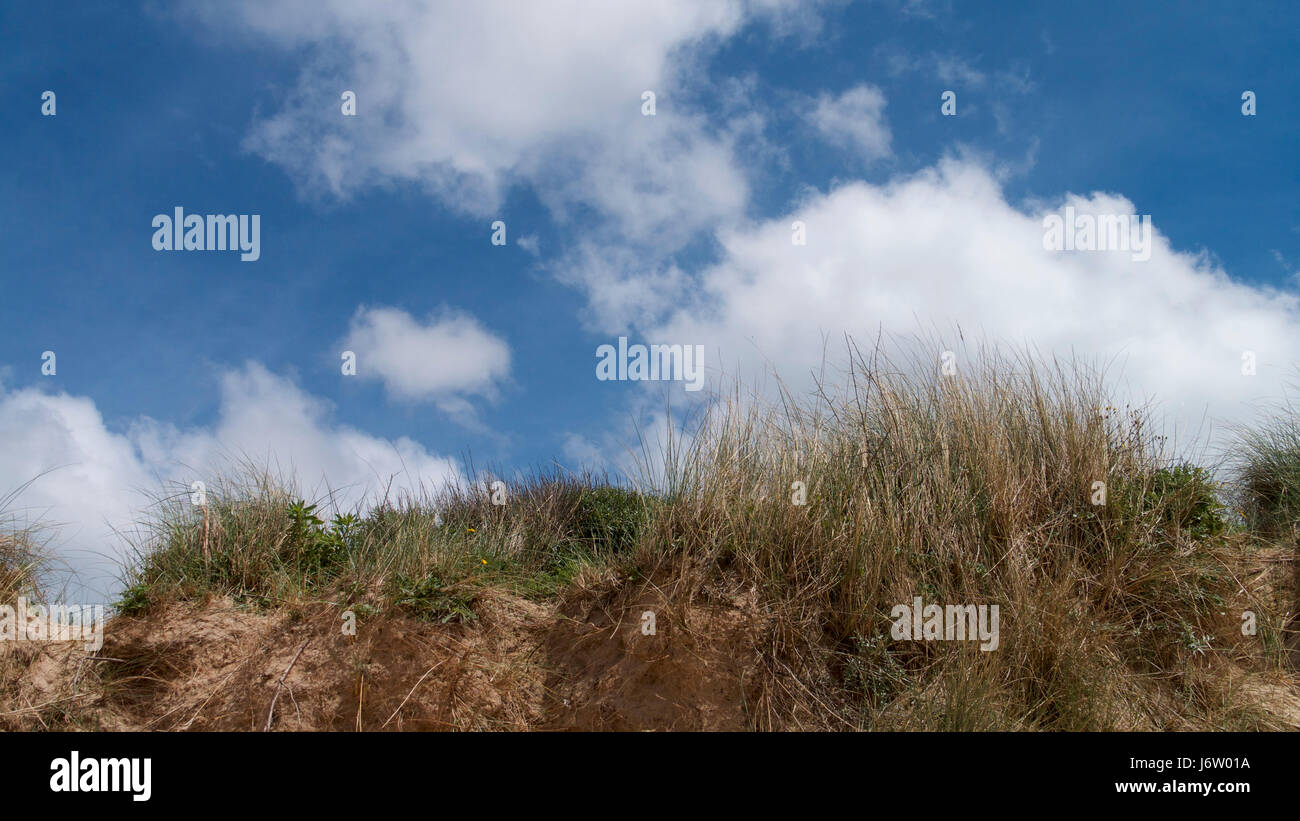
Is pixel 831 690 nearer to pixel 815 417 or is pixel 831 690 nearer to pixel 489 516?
pixel 815 417

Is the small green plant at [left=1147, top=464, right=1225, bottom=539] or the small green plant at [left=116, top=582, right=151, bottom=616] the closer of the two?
the small green plant at [left=116, top=582, right=151, bottom=616]

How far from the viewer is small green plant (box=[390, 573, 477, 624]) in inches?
266

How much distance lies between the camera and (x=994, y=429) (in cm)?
789

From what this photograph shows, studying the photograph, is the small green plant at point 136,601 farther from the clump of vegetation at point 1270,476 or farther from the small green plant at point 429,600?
the clump of vegetation at point 1270,476

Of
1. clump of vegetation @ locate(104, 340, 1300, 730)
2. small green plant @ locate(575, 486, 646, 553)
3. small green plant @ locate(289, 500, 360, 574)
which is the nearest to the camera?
clump of vegetation @ locate(104, 340, 1300, 730)

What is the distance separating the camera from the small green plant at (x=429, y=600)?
22.2ft

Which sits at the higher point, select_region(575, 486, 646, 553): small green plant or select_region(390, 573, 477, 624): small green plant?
select_region(575, 486, 646, 553): small green plant

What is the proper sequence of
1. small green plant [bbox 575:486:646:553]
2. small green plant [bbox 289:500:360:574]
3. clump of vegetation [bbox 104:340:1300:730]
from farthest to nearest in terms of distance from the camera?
small green plant [bbox 575:486:646:553]
small green plant [bbox 289:500:360:574]
clump of vegetation [bbox 104:340:1300:730]

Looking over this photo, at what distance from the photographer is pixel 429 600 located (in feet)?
22.3

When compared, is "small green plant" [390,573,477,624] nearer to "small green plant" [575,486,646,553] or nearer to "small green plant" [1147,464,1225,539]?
"small green plant" [575,486,646,553]

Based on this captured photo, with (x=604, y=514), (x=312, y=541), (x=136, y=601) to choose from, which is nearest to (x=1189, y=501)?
(x=604, y=514)

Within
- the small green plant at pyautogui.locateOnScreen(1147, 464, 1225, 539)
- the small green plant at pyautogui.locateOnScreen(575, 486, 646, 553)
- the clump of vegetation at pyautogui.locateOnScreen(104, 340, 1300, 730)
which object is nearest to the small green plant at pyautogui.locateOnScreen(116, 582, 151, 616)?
the clump of vegetation at pyautogui.locateOnScreen(104, 340, 1300, 730)
